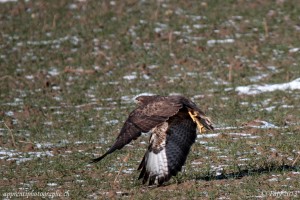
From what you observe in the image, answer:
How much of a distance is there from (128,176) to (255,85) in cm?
745

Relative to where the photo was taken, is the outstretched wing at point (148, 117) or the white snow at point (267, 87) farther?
the white snow at point (267, 87)

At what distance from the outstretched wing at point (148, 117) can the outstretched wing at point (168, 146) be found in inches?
15.7

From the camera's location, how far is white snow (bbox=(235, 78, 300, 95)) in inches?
648

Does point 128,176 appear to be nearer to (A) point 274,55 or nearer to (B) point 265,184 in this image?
(B) point 265,184

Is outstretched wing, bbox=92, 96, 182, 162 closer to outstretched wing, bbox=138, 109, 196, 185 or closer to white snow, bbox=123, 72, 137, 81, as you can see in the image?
outstretched wing, bbox=138, 109, 196, 185

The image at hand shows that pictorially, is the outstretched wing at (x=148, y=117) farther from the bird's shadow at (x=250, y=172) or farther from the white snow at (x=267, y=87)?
the white snow at (x=267, y=87)

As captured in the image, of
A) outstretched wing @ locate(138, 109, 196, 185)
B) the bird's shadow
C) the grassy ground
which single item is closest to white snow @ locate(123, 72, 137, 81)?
the grassy ground

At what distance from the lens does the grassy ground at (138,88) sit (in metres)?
10.0

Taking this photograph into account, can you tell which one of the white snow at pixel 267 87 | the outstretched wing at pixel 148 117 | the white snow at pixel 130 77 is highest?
the outstretched wing at pixel 148 117

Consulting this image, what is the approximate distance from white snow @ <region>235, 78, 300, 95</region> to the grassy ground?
304 mm

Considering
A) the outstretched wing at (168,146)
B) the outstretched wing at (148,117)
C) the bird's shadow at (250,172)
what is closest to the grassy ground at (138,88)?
the bird's shadow at (250,172)

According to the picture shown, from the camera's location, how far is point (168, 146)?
9641mm

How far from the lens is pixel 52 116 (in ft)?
50.2

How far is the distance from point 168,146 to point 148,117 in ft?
2.29
